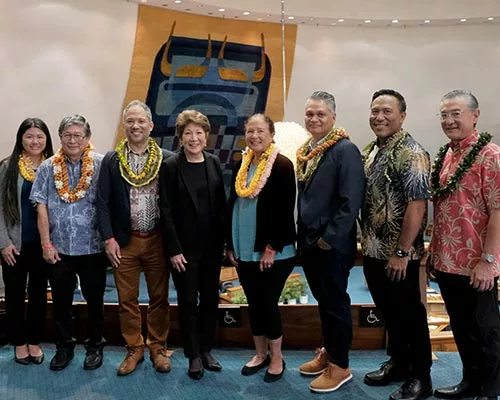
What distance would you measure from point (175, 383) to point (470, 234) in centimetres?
169

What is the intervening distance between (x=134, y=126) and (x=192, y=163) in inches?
14.3

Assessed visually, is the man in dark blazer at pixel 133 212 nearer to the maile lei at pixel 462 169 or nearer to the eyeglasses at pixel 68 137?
the eyeglasses at pixel 68 137

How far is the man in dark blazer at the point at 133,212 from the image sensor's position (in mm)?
2752

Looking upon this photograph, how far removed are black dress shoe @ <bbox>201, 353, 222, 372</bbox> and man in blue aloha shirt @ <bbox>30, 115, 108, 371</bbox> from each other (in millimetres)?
664

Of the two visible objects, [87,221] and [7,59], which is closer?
[87,221]

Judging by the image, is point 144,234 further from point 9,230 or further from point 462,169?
point 462,169

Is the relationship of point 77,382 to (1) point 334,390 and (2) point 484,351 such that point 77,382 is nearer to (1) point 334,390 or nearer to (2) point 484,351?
(1) point 334,390

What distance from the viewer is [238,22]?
242 inches

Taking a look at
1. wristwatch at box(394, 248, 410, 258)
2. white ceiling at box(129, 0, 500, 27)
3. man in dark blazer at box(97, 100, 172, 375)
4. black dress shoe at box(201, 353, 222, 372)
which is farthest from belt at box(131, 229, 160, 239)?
white ceiling at box(129, 0, 500, 27)

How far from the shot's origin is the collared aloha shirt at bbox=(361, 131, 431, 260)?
7.65 feet

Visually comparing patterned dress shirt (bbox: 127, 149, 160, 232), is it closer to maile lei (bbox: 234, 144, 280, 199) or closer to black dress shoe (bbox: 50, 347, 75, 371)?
maile lei (bbox: 234, 144, 280, 199)

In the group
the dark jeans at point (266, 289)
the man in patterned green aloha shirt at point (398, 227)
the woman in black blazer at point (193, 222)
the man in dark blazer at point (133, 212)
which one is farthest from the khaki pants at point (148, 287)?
the man in patterned green aloha shirt at point (398, 227)

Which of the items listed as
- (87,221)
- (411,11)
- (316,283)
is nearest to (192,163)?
(87,221)

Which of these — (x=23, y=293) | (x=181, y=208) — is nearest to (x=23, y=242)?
(x=23, y=293)
